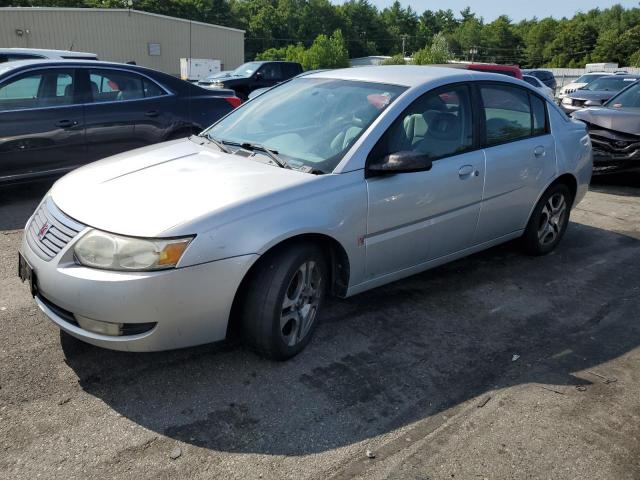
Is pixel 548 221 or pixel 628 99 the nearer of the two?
pixel 548 221

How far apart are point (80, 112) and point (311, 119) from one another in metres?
3.60

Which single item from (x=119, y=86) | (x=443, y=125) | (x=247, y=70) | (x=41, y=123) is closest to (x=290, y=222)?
(x=443, y=125)

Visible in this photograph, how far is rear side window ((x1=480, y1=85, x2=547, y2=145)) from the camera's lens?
14.5ft

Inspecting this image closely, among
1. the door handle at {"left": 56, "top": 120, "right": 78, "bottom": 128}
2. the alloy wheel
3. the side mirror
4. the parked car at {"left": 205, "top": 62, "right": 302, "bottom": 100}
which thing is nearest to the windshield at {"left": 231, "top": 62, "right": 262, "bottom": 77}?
the parked car at {"left": 205, "top": 62, "right": 302, "bottom": 100}

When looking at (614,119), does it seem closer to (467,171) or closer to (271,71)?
(467,171)

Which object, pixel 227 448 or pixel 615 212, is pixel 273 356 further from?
pixel 615 212

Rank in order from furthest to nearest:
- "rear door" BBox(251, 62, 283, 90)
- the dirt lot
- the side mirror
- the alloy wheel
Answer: "rear door" BBox(251, 62, 283, 90) < the side mirror < the alloy wheel < the dirt lot

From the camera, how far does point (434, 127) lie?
399 centimetres

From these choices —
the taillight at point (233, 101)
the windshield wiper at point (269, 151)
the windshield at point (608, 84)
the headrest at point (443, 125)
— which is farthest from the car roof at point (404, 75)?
the windshield at point (608, 84)

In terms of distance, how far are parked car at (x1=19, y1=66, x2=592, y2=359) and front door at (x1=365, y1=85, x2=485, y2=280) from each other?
0.01 meters

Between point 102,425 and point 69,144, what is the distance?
439cm

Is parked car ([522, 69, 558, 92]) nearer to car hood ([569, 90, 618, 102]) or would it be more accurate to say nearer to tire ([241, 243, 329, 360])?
car hood ([569, 90, 618, 102])

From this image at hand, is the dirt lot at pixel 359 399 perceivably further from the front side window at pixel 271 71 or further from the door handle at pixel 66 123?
the front side window at pixel 271 71

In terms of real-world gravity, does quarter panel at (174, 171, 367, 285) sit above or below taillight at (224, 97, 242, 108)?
below
